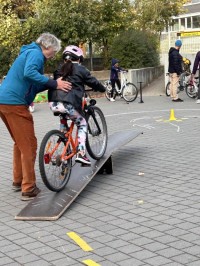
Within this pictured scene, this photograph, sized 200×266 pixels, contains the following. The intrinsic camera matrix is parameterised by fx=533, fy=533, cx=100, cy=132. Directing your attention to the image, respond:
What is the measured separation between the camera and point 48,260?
427cm

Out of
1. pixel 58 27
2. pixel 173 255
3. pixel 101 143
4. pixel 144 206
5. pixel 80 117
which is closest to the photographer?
pixel 173 255

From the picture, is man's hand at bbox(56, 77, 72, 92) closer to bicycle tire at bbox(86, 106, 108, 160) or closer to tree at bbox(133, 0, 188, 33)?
bicycle tire at bbox(86, 106, 108, 160)

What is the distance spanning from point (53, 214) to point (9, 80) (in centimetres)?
169

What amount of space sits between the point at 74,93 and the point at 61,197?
4.08 feet

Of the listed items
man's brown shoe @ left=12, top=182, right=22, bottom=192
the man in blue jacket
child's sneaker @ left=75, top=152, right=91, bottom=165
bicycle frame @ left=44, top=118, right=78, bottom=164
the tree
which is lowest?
man's brown shoe @ left=12, top=182, right=22, bottom=192

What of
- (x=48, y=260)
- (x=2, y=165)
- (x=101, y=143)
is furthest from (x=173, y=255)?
(x=2, y=165)

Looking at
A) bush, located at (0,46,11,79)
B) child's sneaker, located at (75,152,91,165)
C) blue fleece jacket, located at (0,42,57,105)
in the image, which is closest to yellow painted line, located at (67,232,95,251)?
child's sneaker, located at (75,152,91,165)

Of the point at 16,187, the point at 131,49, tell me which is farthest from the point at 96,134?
the point at 131,49

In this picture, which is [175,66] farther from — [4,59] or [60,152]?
[60,152]

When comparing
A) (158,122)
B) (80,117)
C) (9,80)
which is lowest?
(158,122)

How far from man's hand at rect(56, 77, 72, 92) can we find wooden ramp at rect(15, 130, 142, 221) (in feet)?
3.56

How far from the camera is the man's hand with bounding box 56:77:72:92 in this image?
238 inches

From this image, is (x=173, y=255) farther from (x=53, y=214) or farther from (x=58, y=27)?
(x=58, y=27)

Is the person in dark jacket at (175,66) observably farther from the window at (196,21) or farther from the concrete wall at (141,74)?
the window at (196,21)
